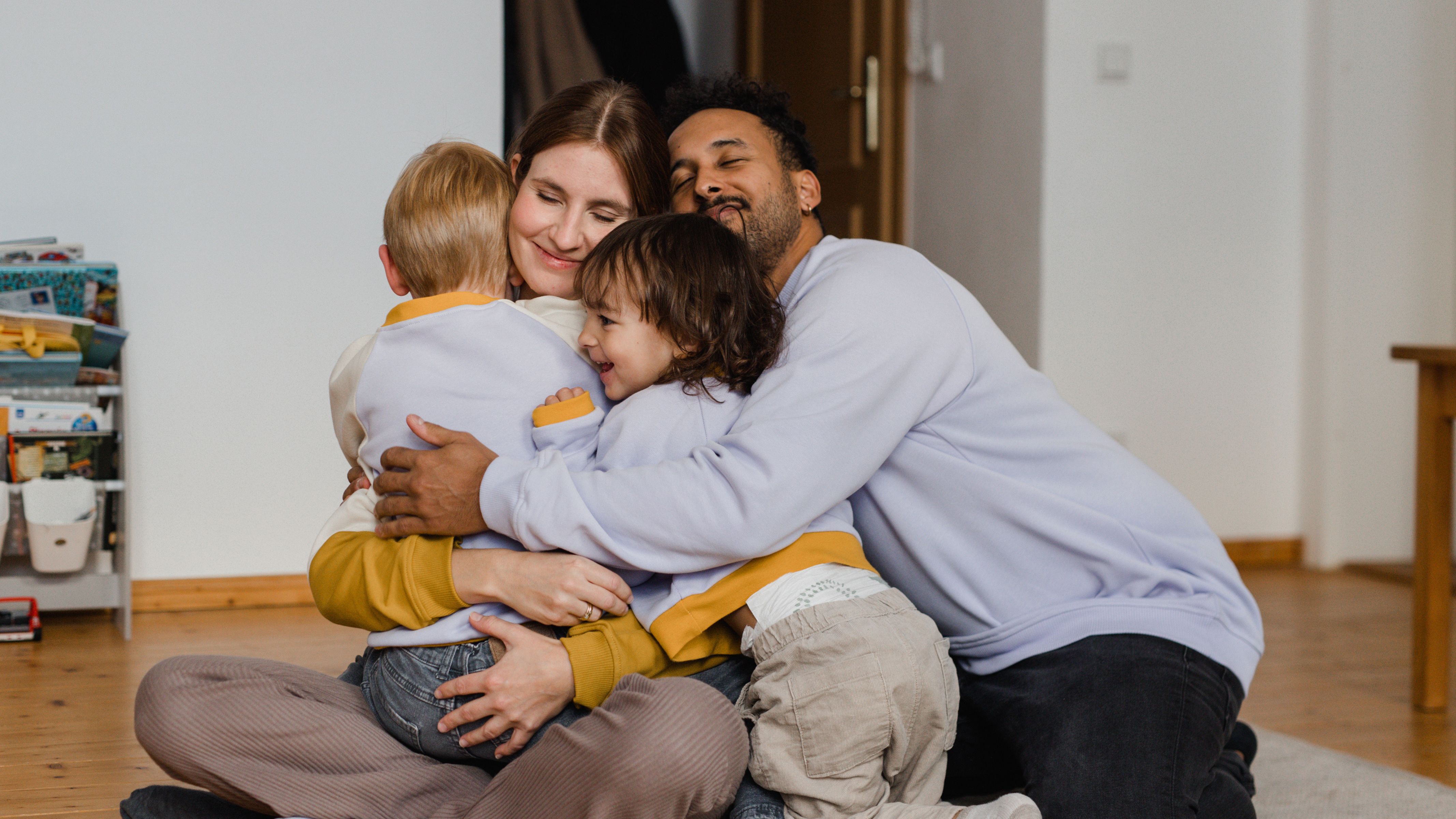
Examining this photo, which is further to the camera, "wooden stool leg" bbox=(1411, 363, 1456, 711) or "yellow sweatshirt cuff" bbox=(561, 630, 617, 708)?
"wooden stool leg" bbox=(1411, 363, 1456, 711)

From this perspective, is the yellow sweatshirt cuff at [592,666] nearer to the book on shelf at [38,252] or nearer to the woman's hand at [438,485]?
the woman's hand at [438,485]

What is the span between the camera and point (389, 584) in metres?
1.23

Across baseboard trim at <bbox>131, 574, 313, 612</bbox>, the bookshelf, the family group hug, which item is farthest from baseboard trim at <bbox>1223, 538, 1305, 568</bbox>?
the bookshelf

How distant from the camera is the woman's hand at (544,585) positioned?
118 cm

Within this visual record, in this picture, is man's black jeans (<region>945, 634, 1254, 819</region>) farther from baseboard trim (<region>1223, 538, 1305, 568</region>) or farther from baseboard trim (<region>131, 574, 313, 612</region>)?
baseboard trim (<region>1223, 538, 1305, 568</region>)

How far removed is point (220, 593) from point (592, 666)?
189cm

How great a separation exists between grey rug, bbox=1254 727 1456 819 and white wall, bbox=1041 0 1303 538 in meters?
1.56

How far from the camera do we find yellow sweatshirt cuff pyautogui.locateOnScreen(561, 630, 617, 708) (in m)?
1.19

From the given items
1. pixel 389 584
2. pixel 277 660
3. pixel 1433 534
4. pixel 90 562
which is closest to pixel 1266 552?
pixel 1433 534

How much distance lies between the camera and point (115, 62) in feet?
8.52

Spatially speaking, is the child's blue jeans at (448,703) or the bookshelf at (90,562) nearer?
the child's blue jeans at (448,703)

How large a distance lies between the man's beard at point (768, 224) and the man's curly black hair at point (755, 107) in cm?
7

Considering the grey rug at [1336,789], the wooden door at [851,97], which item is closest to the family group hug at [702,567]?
the grey rug at [1336,789]

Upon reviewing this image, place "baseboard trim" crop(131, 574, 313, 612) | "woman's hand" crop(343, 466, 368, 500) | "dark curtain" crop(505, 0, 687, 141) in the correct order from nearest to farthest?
"woman's hand" crop(343, 466, 368, 500), "baseboard trim" crop(131, 574, 313, 612), "dark curtain" crop(505, 0, 687, 141)
